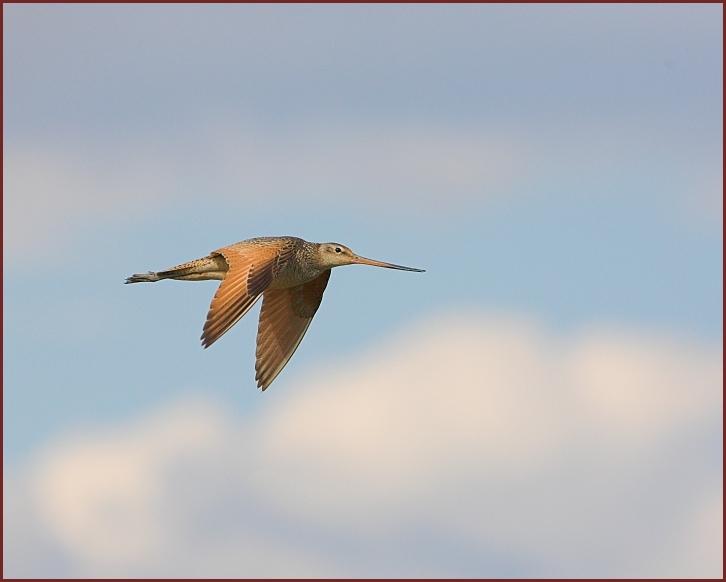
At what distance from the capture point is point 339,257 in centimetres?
2758

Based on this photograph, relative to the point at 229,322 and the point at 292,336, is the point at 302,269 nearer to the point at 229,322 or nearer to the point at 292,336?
the point at 292,336

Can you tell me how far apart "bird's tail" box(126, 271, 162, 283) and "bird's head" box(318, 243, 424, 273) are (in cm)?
267

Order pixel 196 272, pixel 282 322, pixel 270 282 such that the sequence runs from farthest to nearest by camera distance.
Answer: pixel 282 322, pixel 196 272, pixel 270 282

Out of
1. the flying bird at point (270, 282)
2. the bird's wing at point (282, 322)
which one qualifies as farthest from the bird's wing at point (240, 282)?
the bird's wing at point (282, 322)

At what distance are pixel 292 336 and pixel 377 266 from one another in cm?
197

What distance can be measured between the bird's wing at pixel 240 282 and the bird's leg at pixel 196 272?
264 millimetres

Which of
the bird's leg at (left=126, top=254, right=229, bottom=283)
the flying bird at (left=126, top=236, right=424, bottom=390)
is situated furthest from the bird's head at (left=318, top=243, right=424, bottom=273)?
the bird's leg at (left=126, top=254, right=229, bottom=283)

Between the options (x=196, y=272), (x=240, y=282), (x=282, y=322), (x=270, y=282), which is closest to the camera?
(x=240, y=282)

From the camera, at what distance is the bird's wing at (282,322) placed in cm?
2817

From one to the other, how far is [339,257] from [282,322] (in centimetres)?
173

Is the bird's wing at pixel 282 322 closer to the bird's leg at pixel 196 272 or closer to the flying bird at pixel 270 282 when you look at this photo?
the flying bird at pixel 270 282

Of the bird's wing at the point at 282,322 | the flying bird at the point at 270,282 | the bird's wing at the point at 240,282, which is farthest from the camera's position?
the bird's wing at the point at 282,322

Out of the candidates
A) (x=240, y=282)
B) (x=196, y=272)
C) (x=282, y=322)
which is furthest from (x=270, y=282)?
(x=282, y=322)

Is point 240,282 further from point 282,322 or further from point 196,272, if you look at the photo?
point 282,322
